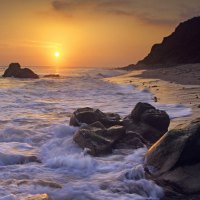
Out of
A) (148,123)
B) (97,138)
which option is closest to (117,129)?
(97,138)

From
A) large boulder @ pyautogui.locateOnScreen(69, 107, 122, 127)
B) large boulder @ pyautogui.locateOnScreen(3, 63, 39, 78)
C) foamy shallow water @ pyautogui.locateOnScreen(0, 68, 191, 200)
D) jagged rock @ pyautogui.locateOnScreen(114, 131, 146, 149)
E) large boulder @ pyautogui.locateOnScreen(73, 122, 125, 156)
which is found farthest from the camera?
large boulder @ pyautogui.locateOnScreen(3, 63, 39, 78)

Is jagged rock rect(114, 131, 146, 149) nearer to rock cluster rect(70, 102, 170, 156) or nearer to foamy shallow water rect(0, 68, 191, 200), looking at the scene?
rock cluster rect(70, 102, 170, 156)

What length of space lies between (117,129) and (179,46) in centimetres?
8934

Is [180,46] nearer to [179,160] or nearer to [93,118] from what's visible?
[93,118]

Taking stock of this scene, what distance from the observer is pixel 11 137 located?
10023 millimetres

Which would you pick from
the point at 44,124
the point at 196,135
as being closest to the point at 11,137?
the point at 44,124

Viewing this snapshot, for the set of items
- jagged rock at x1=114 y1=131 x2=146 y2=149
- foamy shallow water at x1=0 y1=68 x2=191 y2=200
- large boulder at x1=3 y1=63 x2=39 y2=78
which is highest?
large boulder at x1=3 y1=63 x2=39 y2=78

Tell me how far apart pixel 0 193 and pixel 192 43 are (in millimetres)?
88847

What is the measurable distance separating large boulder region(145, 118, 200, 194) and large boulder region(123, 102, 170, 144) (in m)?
2.36

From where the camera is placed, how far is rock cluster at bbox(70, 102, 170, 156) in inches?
341

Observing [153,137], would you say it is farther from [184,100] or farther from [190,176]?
[184,100]

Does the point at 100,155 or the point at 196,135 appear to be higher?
the point at 196,135

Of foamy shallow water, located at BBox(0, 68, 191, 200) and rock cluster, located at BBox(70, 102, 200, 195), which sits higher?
rock cluster, located at BBox(70, 102, 200, 195)

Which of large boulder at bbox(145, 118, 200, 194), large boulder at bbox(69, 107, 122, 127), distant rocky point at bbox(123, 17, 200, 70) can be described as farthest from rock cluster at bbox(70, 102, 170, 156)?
distant rocky point at bbox(123, 17, 200, 70)
